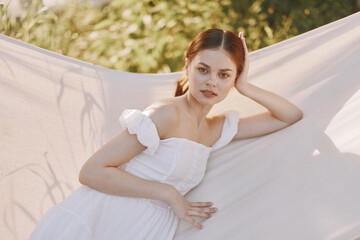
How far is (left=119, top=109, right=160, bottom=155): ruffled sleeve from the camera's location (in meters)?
1.35

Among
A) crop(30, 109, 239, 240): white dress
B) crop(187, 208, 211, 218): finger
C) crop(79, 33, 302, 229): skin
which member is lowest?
crop(187, 208, 211, 218): finger

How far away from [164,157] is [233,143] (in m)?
0.32

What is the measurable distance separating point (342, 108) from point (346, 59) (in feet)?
0.64

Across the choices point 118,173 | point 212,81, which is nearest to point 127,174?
point 118,173

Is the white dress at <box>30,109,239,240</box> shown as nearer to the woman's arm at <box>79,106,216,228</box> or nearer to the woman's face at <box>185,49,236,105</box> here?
the woman's arm at <box>79,106,216,228</box>

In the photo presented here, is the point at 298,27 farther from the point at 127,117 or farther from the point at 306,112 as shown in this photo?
the point at 127,117

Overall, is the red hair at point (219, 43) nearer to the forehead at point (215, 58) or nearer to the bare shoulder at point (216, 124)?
the forehead at point (215, 58)

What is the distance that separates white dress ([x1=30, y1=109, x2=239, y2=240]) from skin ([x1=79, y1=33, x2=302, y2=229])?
4 centimetres

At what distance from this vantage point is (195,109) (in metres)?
1.56

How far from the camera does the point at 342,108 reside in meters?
1.53

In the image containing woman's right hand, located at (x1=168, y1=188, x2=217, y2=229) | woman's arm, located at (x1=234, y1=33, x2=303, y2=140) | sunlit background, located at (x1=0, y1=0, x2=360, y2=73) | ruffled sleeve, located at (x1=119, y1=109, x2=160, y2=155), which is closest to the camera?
ruffled sleeve, located at (x1=119, y1=109, x2=160, y2=155)

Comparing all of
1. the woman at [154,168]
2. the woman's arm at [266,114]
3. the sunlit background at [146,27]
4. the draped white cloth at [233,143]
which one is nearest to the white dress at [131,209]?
the woman at [154,168]

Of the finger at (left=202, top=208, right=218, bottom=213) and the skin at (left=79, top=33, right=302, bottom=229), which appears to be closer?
the skin at (left=79, top=33, right=302, bottom=229)

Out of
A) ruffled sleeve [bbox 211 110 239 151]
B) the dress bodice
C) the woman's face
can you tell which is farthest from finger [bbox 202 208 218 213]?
the woman's face
